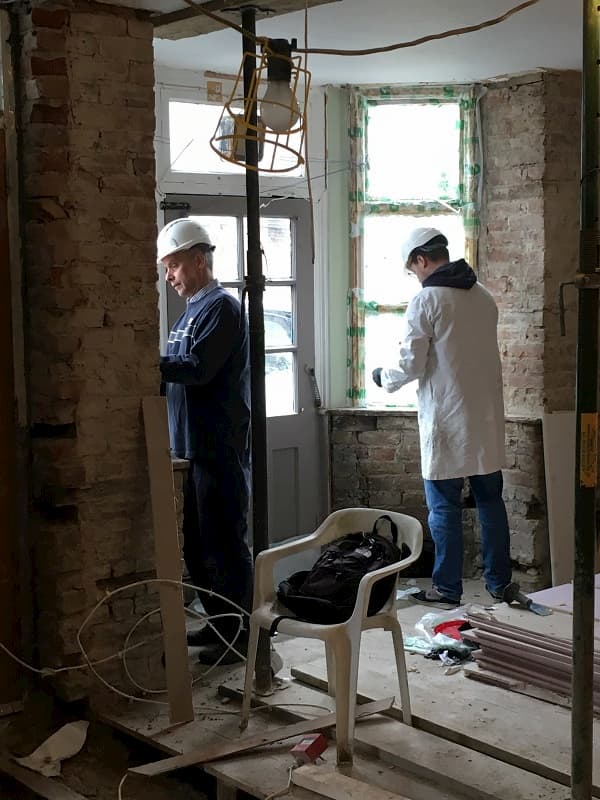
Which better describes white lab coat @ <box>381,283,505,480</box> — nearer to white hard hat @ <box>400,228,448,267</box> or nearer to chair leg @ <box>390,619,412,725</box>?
white hard hat @ <box>400,228,448,267</box>

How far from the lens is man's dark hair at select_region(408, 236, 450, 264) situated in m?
4.70

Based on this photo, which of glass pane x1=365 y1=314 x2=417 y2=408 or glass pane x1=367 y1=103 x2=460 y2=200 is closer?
glass pane x1=367 y1=103 x2=460 y2=200

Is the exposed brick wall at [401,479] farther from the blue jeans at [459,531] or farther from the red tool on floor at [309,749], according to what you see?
the red tool on floor at [309,749]

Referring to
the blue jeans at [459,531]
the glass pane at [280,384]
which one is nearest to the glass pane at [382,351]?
the glass pane at [280,384]

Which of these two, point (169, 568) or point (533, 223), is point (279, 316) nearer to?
point (533, 223)

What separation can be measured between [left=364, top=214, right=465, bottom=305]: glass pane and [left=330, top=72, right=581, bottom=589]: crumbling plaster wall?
0.16 metres

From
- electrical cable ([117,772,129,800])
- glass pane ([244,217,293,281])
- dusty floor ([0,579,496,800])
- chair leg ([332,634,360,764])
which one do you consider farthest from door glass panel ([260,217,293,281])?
electrical cable ([117,772,129,800])

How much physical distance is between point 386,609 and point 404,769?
0.48 m

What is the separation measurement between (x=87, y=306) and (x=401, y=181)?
8.43ft

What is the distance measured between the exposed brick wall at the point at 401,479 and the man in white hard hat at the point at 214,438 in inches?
60.5

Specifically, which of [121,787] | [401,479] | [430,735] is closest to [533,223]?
[401,479]

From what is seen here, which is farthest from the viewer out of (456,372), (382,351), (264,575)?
(382,351)

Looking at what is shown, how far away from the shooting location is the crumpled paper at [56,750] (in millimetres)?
3268

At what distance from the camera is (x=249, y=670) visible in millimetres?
3359
